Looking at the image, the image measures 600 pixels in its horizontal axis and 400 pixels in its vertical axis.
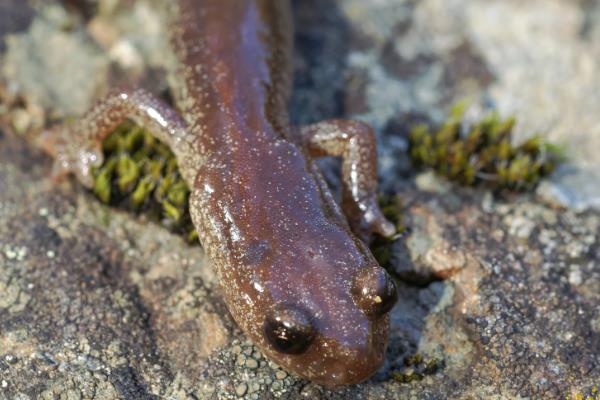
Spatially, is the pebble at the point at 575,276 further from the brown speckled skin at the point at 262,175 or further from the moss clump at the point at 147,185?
the moss clump at the point at 147,185

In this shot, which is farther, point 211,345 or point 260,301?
point 211,345

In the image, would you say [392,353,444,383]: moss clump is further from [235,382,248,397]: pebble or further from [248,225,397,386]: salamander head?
[235,382,248,397]: pebble

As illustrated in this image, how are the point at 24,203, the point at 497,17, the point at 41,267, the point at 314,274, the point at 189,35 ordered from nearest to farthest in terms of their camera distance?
the point at 314,274, the point at 41,267, the point at 24,203, the point at 189,35, the point at 497,17

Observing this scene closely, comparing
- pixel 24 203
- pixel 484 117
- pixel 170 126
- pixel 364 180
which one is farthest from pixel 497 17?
pixel 24 203

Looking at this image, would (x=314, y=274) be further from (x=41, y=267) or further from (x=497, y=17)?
(x=497, y=17)

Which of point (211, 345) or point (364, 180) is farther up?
point (364, 180)

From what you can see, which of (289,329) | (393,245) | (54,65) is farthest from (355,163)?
(54,65)

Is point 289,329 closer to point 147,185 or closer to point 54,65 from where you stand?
point 147,185

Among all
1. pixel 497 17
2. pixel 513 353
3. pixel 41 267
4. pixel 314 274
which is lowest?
pixel 513 353
